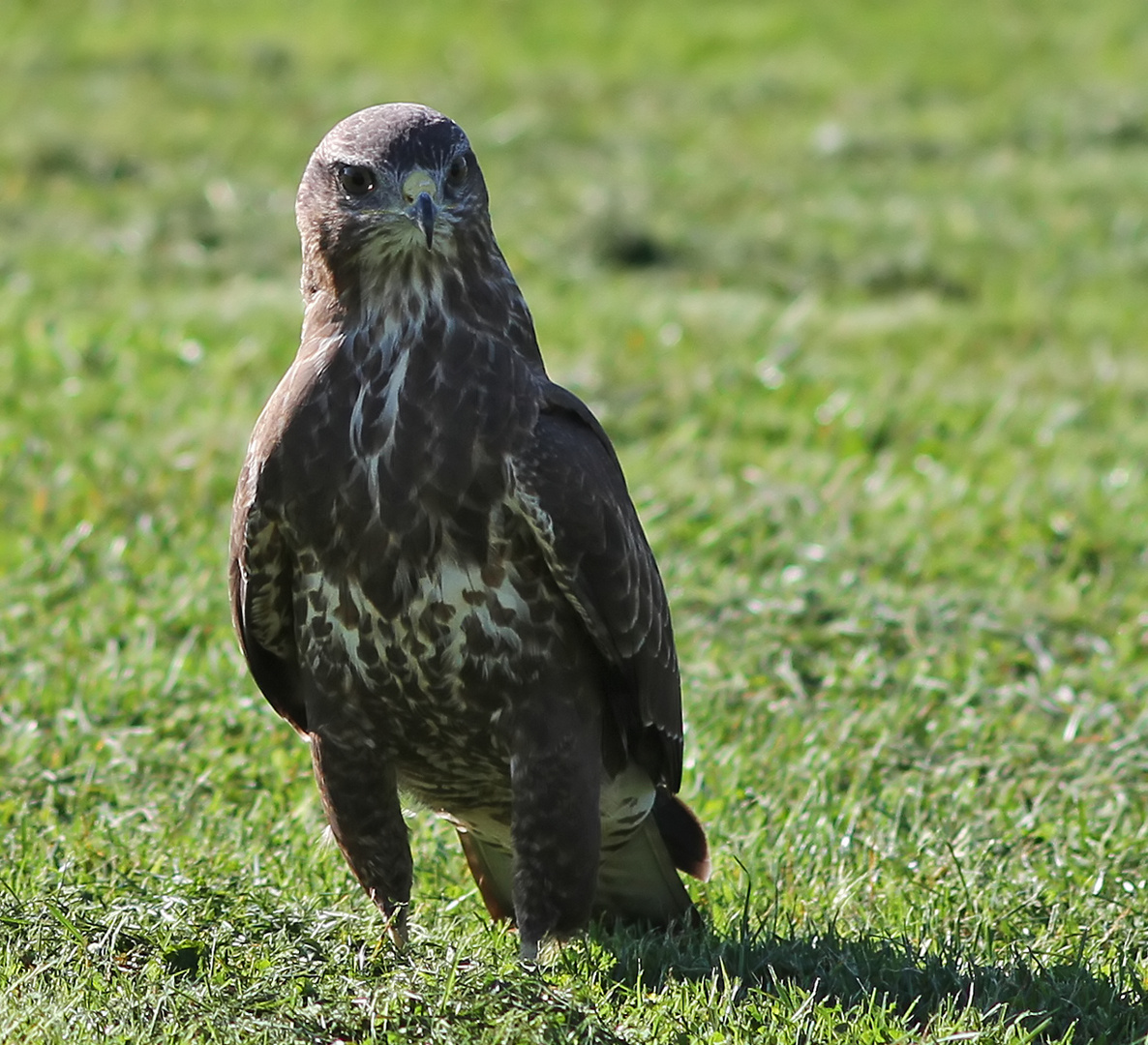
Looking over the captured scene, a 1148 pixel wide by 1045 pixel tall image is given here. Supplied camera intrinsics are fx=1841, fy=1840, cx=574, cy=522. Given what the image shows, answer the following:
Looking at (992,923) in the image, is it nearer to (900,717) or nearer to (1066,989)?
(1066,989)

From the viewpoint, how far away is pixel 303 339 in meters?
4.31

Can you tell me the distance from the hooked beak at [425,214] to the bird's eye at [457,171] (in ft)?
0.37

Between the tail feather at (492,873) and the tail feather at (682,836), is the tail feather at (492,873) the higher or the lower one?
the lower one

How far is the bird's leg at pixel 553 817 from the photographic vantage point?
4.20 metres

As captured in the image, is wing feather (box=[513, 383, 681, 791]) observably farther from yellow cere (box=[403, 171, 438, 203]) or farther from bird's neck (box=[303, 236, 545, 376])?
yellow cere (box=[403, 171, 438, 203])

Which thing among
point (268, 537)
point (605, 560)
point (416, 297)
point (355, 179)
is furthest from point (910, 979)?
point (355, 179)

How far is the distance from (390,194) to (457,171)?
17 centimetres

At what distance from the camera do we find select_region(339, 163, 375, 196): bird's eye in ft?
13.3

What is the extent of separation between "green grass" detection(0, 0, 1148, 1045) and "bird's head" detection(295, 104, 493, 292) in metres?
1.47

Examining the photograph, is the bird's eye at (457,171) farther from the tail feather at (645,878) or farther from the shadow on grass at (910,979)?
the shadow on grass at (910,979)

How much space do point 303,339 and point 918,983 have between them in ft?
6.61

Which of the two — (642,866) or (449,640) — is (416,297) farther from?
(642,866)

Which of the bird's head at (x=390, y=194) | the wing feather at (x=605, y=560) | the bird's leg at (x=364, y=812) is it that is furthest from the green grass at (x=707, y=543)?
the bird's head at (x=390, y=194)

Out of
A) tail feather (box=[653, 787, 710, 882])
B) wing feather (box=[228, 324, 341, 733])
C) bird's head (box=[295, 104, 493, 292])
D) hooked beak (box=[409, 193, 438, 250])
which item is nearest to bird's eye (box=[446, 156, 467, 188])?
bird's head (box=[295, 104, 493, 292])
